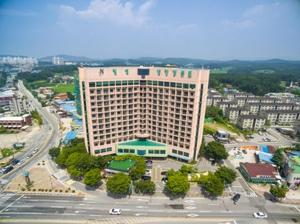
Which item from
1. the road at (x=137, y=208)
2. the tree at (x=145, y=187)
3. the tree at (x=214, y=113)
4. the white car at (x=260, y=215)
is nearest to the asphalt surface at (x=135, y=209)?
the road at (x=137, y=208)

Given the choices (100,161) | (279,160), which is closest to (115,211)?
(100,161)

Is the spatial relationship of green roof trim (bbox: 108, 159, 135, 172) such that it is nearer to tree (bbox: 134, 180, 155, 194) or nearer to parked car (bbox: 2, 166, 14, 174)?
tree (bbox: 134, 180, 155, 194)

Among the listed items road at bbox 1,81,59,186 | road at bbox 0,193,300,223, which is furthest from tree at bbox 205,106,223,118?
road at bbox 1,81,59,186

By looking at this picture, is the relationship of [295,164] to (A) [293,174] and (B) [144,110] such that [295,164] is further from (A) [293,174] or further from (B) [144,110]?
(B) [144,110]

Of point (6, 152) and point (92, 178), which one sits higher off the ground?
point (92, 178)

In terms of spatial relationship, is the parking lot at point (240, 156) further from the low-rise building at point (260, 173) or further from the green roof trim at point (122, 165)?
the green roof trim at point (122, 165)

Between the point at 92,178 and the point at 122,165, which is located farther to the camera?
the point at 122,165

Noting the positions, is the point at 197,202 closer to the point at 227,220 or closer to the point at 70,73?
the point at 227,220
